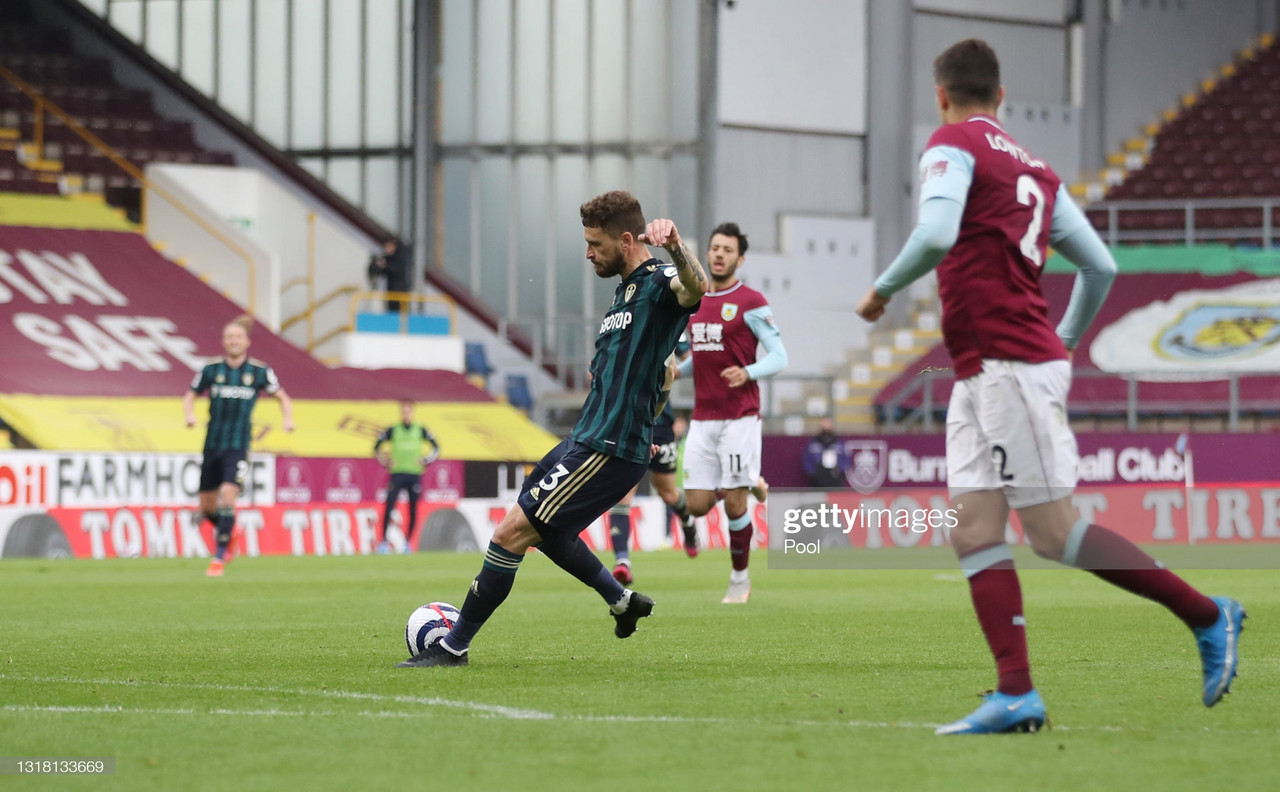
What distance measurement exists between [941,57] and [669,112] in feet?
96.8

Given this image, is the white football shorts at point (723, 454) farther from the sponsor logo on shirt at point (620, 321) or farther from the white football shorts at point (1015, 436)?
the white football shorts at point (1015, 436)

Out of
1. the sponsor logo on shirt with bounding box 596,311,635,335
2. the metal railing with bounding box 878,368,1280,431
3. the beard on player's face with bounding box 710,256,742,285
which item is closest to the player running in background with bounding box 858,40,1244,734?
the sponsor logo on shirt with bounding box 596,311,635,335

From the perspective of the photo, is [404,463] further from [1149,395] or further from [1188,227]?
[1188,227]

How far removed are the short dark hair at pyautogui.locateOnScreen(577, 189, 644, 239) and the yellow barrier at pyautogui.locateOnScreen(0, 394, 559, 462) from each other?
58.5 ft

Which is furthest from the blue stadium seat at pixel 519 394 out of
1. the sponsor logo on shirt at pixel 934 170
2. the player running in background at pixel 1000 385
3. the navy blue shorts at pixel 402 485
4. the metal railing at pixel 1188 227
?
the sponsor logo on shirt at pixel 934 170

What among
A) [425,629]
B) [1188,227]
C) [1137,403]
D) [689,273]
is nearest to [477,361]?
[1137,403]

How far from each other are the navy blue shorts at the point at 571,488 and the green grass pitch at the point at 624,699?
0.65 meters

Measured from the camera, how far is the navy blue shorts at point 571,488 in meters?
7.40

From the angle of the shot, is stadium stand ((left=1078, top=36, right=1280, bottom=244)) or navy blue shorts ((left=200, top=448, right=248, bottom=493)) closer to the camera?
navy blue shorts ((left=200, top=448, right=248, bottom=493))

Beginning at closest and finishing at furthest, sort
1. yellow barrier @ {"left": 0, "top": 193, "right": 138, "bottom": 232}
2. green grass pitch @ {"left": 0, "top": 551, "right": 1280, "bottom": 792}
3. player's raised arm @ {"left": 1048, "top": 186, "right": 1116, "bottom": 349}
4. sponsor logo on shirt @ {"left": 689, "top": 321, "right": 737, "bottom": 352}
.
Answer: green grass pitch @ {"left": 0, "top": 551, "right": 1280, "bottom": 792}, player's raised arm @ {"left": 1048, "top": 186, "right": 1116, "bottom": 349}, sponsor logo on shirt @ {"left": 689, "top": 321, "right": 737, "bottom": 352}, yellow barrier @ {"left": 0, "top": 193, "right": 138, "bottom": 232}

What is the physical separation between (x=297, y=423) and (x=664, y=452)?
14.6 m

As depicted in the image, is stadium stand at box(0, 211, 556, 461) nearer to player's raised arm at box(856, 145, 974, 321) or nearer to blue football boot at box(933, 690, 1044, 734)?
player's raised arm at box(856, 145, 974, 321)

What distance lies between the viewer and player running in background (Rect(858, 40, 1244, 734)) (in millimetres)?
5520

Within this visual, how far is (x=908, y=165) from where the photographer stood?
3569 centimetres
